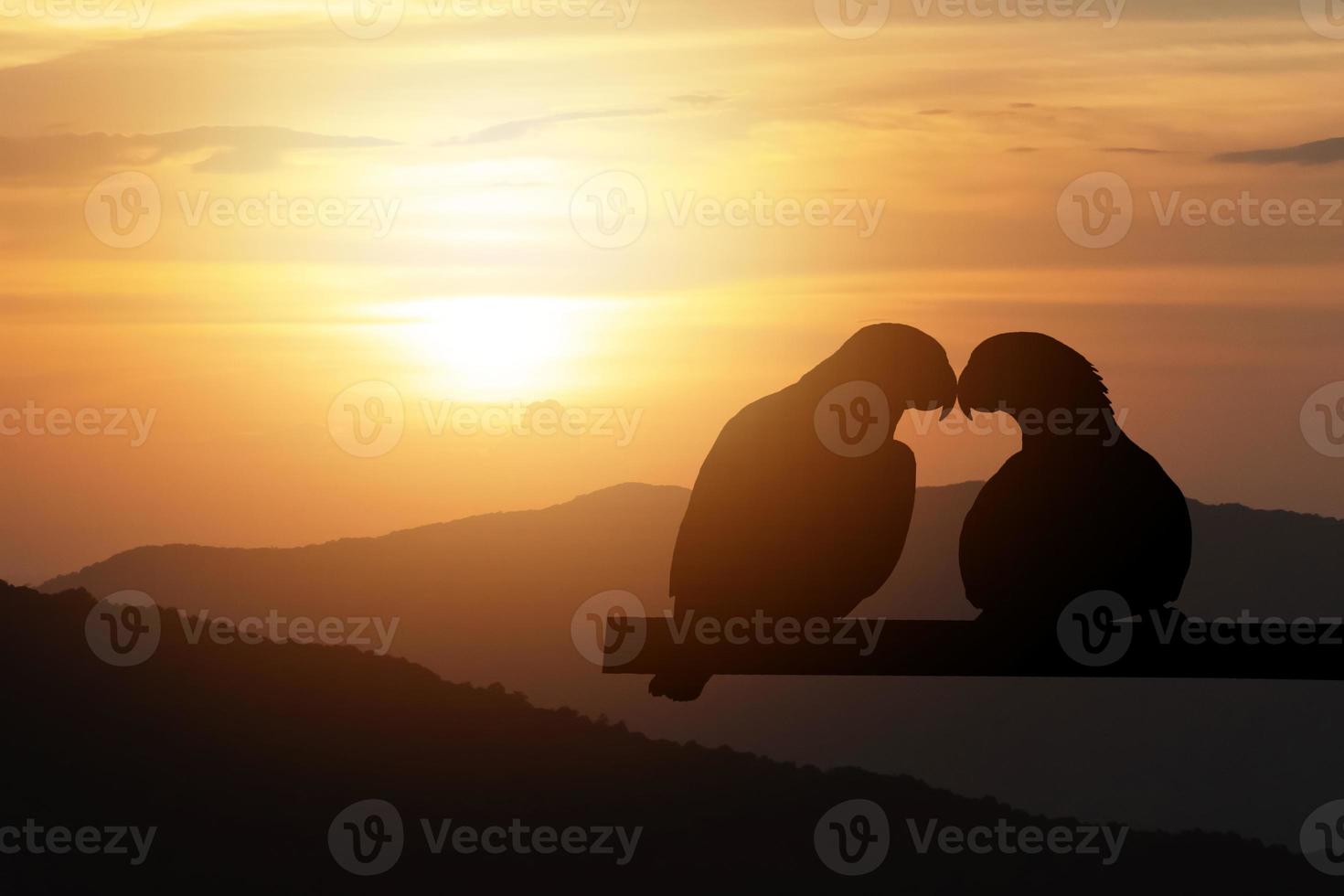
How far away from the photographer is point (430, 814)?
27.6m

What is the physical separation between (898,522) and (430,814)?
939 inches

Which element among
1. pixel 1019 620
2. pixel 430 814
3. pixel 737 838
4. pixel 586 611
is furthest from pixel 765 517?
pixel 737 838

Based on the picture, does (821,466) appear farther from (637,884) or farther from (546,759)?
(546,759)

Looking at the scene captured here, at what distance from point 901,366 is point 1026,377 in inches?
18.8

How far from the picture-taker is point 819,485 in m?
5.56
